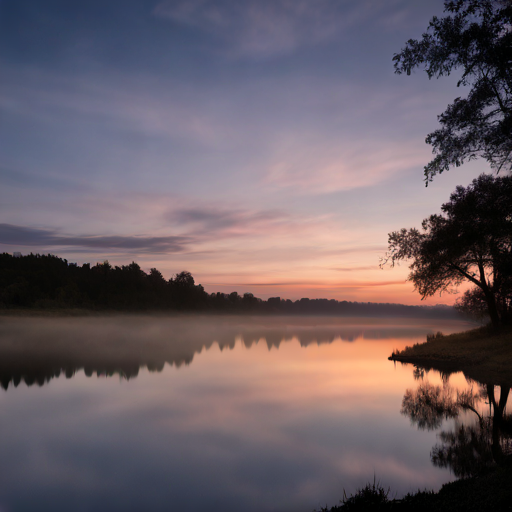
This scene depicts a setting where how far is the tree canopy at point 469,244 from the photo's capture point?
2749 centimetres

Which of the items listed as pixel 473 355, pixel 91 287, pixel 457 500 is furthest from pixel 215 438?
pixel 91 287

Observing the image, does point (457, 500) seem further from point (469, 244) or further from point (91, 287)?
point (91, 287)

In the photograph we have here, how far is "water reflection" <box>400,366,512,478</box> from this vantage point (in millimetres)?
9395

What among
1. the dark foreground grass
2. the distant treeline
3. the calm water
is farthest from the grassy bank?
the distant treeline

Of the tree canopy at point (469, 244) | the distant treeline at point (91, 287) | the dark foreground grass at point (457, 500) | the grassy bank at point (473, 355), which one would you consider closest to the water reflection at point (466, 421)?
the dark foreground grass at point (457, 500)

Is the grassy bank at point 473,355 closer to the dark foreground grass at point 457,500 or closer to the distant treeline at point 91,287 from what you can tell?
the dark foreground grass at point 457,500

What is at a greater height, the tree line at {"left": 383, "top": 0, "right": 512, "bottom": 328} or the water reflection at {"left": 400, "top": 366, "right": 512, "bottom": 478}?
the tree line at {"left": 383, "top": 0, "right": 512, "bottom": 328}

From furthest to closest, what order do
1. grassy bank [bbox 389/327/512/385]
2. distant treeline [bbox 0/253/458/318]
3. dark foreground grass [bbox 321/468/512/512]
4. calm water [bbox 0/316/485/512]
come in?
1. distant treeline [bbox 0/253/458/318]
2. grassy bank [bbox 389/327/512/385]
3. calm water [bbox 0/316/485/512]
4. dark foreground grass [bbox 321/468/512/512]

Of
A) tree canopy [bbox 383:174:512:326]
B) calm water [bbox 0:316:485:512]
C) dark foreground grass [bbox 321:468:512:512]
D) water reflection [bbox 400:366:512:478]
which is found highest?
tree canopy [bbox 383:174:512:326]

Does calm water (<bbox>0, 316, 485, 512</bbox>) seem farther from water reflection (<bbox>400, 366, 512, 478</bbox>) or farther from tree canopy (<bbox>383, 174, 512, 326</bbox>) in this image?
tree canopy (<bbox>383, 174, 512, 326</bbox>)

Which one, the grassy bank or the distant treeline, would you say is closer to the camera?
the grassy bank

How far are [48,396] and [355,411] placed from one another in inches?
741

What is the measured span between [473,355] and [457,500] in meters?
23.7

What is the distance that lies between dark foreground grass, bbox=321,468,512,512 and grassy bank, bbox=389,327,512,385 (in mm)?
15221
